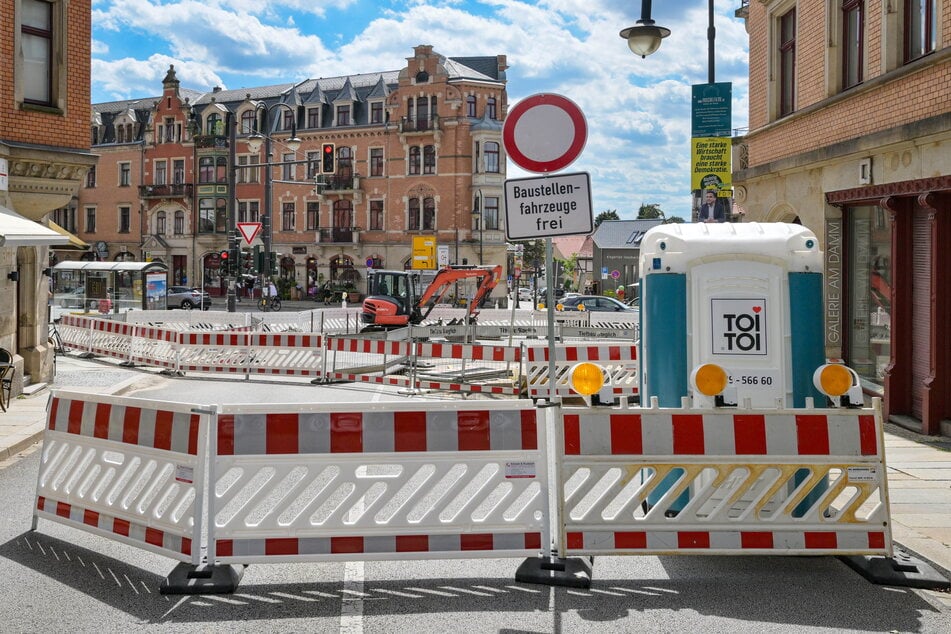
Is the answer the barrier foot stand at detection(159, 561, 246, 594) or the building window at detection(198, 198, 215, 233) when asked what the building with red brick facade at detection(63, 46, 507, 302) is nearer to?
the building window at detection(198, 198, 215, 233)

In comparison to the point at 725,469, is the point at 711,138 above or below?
above

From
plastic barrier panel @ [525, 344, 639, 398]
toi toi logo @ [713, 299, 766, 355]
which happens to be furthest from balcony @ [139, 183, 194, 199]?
toi toi logo @ [713, 299, 766, 355]

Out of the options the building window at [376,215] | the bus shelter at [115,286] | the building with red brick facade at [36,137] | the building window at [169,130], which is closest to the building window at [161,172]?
the building window at [169,130]

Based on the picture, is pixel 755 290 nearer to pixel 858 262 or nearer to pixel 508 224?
pixel 508 224

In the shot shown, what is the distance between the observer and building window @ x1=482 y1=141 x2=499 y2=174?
5806 cm

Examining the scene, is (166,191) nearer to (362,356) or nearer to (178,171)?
(178,171)

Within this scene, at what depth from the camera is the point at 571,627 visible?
4719 millimetres

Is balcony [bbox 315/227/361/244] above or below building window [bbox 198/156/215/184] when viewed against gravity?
below

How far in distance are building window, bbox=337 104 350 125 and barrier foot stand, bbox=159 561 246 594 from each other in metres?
59.7

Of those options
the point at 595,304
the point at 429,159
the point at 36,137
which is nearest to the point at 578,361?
the point at 36,137

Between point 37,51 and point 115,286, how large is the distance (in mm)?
20861

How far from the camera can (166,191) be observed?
6719 cm

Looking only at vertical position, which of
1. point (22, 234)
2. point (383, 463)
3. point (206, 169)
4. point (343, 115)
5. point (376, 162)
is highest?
point (343, 115)

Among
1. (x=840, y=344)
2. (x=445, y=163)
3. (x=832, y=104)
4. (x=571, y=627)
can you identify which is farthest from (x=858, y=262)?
(x=445, y=163)
